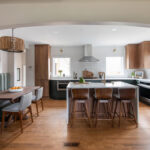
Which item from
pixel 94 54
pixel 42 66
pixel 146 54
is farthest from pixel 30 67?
pixel 146 54

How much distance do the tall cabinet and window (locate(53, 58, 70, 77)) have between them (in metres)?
0.58

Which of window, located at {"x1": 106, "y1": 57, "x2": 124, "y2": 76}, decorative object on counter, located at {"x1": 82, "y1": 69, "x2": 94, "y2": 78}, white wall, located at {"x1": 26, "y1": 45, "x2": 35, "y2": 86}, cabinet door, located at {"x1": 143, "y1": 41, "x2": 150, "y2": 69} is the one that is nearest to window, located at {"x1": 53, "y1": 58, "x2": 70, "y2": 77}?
decorative object on counter, located at {"x1": 82, "y1": 69, "x2": 94, "y2": 78}

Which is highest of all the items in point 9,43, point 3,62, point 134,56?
point 134,56

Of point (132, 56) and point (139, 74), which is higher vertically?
point (132, 56)

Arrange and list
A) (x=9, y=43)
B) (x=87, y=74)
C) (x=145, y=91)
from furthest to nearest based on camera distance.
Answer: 1. (x=87, y=74)
2. (x=145, y=91)
3. (x=9, y=43)

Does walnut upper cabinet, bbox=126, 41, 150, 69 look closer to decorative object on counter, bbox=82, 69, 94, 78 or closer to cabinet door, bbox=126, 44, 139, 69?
cabinet door, bbox=126, 44, 139, 69

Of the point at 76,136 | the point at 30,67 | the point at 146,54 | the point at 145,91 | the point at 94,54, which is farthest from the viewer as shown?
the point at 94,54

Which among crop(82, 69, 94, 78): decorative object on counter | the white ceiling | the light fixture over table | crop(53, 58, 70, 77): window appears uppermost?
the white ceiling

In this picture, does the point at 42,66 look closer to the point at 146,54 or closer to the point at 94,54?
the point at 94,54

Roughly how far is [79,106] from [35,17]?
2.36 meters

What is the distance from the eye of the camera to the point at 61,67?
5.91 meters

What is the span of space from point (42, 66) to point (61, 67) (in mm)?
991

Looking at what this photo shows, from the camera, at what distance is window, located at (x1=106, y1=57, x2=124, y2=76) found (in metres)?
5.83

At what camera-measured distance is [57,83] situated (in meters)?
5.11
